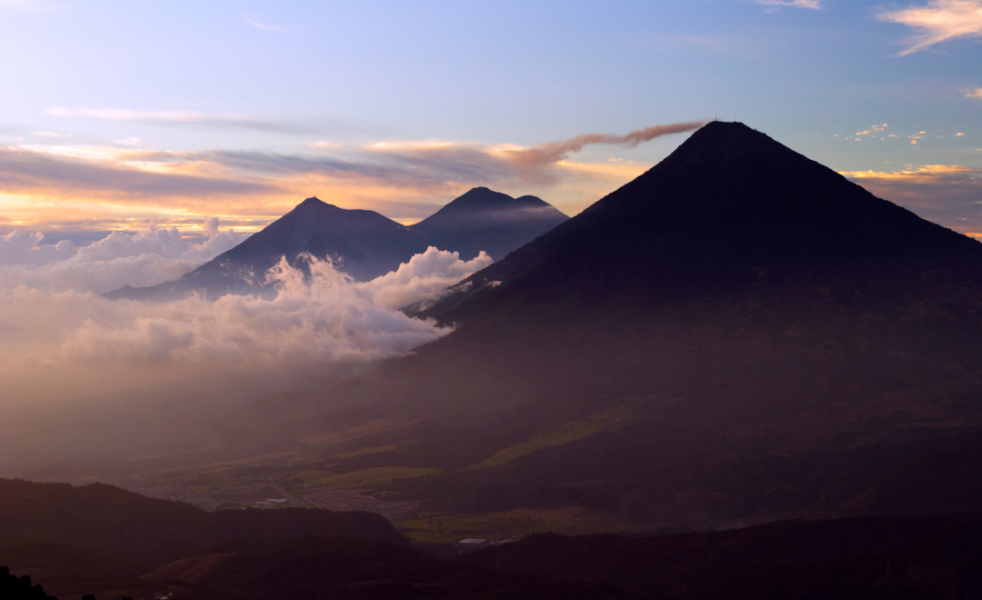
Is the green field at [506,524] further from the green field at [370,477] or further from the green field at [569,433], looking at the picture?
the green field at [569,433]

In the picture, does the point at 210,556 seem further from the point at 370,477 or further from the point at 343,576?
the point at 370,477

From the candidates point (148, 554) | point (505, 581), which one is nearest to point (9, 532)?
point (148, 554)

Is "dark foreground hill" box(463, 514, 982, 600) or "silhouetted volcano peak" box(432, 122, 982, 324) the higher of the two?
"silhouetted volcano peak" box(432, 122, 982, 324)

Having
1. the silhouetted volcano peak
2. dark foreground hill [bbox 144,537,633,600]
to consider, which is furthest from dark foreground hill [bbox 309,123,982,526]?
dark foreground hill [bbox 144,537,633,600]

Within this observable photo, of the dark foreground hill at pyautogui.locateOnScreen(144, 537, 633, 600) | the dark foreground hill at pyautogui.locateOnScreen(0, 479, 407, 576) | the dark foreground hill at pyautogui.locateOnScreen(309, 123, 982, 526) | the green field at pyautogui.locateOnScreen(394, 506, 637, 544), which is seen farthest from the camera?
the dark foreground hill at pyautogui.locateOnScreen(309, 123, 982, 526)

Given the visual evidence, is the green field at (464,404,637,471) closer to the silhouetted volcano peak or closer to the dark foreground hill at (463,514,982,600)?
the silhouetted volcano peak

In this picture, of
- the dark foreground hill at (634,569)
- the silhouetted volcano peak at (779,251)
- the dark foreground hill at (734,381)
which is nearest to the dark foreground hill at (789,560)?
the dark foreground hill at (634,569)
